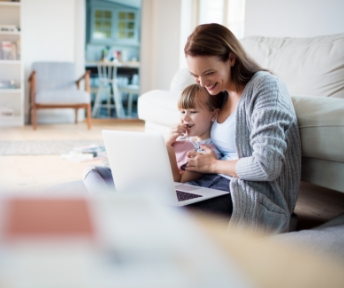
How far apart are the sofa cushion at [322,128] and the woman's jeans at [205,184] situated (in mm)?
323

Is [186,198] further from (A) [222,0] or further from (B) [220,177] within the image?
(A) [222,0]

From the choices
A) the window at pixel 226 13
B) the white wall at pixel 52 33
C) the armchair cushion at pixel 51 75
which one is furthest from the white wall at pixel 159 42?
the armchair cushion at pixel 51 75

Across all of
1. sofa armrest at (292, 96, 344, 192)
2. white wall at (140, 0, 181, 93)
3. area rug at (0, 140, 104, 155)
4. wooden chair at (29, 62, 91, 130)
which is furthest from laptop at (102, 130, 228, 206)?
white wall at (140, 0, 181, 93)

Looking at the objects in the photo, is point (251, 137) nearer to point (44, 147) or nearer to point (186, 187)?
point (186, 187)

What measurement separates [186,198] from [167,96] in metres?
1.82

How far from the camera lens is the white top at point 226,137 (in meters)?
1.71

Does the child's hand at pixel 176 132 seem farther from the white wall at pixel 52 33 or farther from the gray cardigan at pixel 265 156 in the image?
the white wall at pixel 52 33

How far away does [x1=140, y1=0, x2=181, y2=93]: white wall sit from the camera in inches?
231

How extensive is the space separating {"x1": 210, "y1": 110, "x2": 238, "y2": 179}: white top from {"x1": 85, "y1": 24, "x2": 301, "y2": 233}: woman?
Answer: 0.21 feet

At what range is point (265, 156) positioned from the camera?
1477 millimetres

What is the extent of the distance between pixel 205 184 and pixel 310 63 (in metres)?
1.08

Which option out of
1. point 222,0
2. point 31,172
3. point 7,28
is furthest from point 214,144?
point 7,28

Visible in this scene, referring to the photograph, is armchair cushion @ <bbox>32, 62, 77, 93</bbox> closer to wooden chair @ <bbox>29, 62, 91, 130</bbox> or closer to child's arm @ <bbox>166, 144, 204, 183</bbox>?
wooden chair @ <bbox>29, 62, 91, 130</bbox>

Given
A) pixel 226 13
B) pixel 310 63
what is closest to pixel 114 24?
pixel 226 13
